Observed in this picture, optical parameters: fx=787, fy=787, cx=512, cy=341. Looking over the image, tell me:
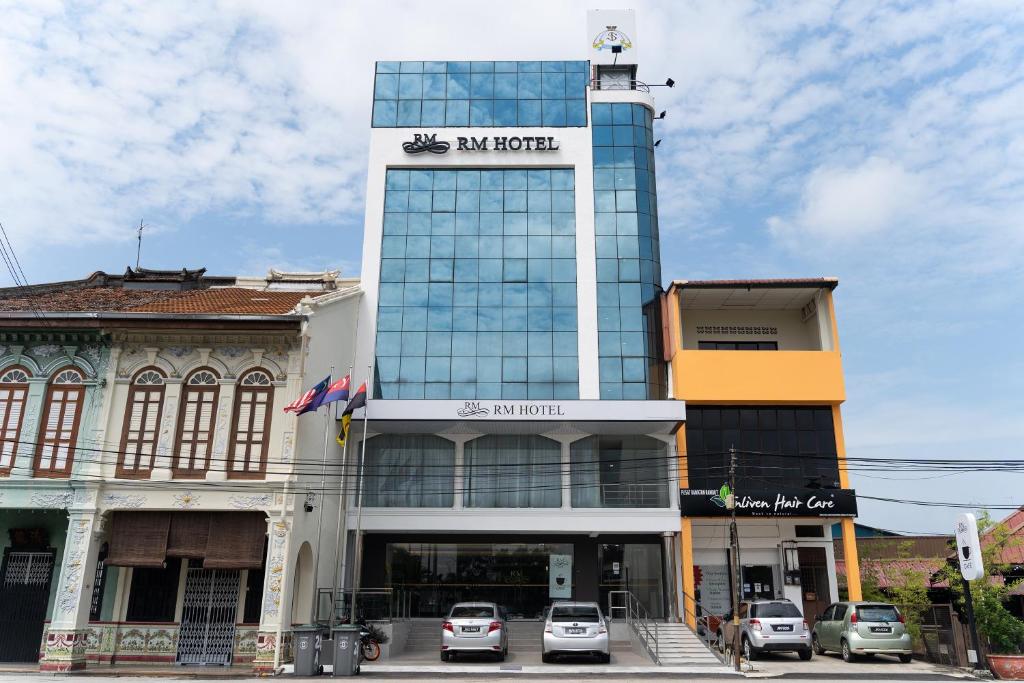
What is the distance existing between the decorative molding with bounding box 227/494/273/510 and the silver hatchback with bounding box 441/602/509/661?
636 cm

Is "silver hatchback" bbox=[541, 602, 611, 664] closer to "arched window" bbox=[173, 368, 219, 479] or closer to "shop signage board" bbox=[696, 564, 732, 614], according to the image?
"shop signage board" bbox=[696, 564, 732, 614]

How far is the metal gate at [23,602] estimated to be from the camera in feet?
78.1

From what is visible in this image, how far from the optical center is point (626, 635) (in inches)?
1120

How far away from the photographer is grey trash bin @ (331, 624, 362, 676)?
20828 millimetres

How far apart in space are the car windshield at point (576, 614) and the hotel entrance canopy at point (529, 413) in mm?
8200

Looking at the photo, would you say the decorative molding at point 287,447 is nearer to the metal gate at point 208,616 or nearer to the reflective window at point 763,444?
the metal gate at point 208,616

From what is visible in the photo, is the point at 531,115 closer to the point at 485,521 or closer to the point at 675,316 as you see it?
the point at 675,316

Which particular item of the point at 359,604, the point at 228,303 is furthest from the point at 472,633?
the point at 228,303

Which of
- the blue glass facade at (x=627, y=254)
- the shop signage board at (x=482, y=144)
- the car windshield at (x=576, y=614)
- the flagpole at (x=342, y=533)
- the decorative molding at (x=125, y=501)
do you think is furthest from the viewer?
the shop signage board at (x=482, y=144)

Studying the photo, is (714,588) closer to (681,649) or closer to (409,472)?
(681,649)

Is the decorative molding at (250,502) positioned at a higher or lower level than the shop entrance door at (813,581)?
higher

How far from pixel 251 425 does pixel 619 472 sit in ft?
45.9

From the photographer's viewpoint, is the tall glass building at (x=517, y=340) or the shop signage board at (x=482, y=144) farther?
the shop signage board at (x=482, y=144)

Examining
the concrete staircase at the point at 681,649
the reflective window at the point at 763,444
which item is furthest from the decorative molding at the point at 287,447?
the reflective window at the point at 763,444
